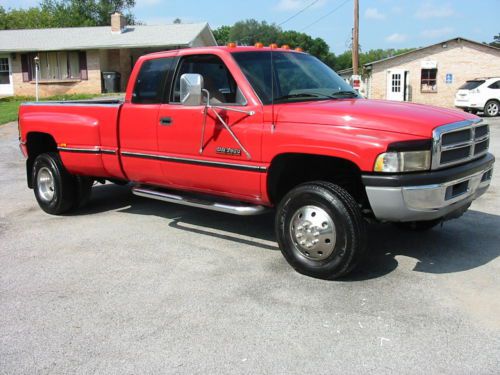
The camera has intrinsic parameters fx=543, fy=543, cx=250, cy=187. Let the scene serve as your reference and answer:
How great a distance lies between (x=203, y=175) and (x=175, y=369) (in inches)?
97.2

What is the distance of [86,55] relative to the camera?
31.9 m

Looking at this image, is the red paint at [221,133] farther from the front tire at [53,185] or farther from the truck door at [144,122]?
the front tire at [53,185]

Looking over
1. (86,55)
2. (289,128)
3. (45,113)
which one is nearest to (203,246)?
(289,128)

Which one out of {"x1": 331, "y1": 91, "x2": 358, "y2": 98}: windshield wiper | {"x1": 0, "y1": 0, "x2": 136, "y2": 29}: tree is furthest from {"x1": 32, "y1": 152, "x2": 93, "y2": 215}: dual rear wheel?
{"x1": 0, "y1": 0, "x2": 136, "y2": 29}: tree

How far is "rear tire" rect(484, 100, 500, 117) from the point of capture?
2294cm

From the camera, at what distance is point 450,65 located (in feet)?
104

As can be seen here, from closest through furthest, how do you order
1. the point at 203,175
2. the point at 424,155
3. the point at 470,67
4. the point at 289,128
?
1. the point at 424,155
2. the point at 289,128
3. the point at 203,175
4. the point at 470,67

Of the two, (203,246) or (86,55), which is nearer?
(203,246)

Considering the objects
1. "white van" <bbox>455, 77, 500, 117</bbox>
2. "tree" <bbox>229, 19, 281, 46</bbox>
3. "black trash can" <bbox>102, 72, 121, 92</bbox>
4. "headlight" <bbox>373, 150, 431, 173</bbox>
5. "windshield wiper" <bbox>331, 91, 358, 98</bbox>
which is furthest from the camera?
"tree" <bbox>229, 19, 281, 46</bbox>

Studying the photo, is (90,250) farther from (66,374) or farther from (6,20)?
(6,20)

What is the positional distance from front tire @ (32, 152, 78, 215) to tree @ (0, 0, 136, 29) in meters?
58.7

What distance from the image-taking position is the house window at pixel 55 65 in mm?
32469

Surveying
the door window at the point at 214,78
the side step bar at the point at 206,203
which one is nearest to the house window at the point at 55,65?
the side step bar at the point at 206,203

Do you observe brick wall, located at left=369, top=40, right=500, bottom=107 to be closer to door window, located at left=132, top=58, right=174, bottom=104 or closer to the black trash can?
the black trash can
